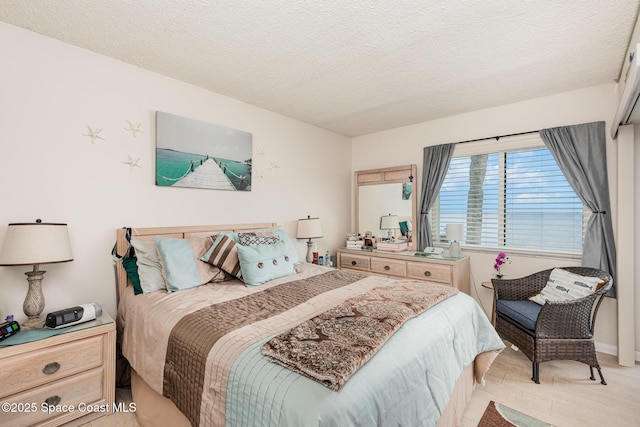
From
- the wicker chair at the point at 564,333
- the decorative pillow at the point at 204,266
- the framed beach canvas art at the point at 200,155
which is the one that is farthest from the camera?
the framed beach canvas art at the point at 200,155

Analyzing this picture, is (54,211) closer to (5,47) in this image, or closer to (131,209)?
(131,209)

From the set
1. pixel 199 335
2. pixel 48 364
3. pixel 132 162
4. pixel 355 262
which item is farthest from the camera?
pixel 355 262

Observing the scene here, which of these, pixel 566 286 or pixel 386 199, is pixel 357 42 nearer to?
pixel 386 199

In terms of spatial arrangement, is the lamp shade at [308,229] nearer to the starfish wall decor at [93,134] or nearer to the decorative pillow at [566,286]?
the starfish wall decor at [93,134]

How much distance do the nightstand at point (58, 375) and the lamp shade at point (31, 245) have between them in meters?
0.44

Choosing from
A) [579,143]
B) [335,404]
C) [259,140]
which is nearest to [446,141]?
[579,143]

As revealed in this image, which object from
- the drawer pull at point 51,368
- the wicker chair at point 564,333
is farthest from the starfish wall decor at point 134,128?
the wicker chair at point 564,333

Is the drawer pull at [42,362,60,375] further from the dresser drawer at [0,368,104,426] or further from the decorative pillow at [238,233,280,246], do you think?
the decorative pillow at [238,233,280,246]

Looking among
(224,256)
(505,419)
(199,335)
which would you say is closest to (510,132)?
(505,419)

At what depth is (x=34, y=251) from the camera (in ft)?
5.68

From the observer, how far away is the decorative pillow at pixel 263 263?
238cm

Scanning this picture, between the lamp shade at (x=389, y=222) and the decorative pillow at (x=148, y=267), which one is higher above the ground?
the lamp shade at (x=389, y=222)

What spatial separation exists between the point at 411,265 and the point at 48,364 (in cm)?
324

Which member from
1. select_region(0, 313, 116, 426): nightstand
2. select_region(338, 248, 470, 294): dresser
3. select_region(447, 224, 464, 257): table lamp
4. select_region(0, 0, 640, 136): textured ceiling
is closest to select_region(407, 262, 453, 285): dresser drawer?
select_region(338, 248, 470, 294): dresser
